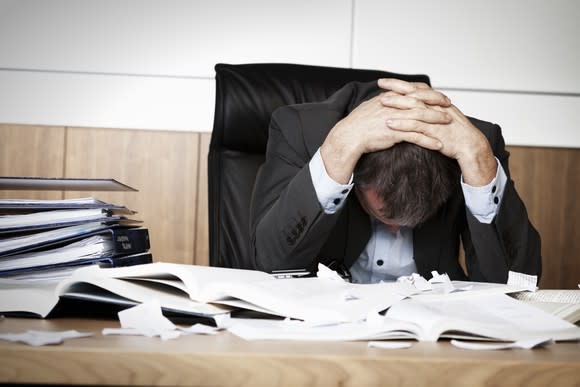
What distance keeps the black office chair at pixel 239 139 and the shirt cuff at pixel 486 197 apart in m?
0.57

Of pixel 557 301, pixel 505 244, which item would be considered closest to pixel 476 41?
pixel 505 244

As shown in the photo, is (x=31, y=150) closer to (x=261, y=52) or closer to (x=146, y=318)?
(x=261, y=52)

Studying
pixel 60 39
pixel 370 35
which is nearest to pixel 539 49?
pixel 370 35

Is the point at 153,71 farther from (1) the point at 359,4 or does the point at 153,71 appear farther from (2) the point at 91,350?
(2) the point at 91,350

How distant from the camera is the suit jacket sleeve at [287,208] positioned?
3.84 feet

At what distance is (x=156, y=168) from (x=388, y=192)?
54.2 inches

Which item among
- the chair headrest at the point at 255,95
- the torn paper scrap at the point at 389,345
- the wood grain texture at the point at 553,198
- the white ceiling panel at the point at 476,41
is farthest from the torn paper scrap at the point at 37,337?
the wood grain texture at the point at 553,198

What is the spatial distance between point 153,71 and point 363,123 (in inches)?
55.4

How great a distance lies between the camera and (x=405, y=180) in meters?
1.05

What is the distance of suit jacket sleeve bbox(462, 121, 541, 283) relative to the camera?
1.26 metres

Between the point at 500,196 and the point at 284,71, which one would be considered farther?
the point at 284,71

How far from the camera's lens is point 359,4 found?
2.32 meters

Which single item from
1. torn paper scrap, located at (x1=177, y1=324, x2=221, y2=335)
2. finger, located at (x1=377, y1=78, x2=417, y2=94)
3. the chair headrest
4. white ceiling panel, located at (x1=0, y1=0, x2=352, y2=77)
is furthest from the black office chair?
torn paper scrap, located at (x1=177, y1=324, x2=221, y2=335)

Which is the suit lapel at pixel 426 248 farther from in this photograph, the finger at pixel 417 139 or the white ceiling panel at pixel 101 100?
the white ceiling panel at pixel 101 100
